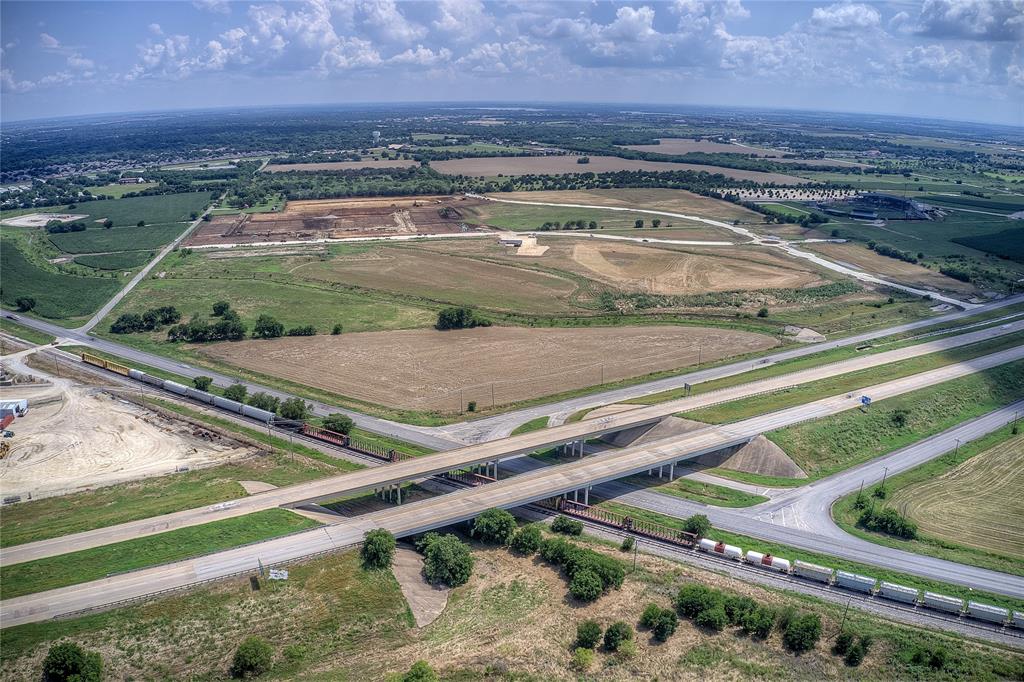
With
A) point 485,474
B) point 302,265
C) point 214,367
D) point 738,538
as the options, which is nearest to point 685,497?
point 738,538

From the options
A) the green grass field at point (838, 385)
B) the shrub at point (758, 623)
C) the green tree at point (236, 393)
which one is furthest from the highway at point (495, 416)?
the shrub at point (758, 623)

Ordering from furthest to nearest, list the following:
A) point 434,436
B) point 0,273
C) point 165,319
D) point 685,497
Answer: point 0,273 < point 165,319 < point 434,436 < point 685,497

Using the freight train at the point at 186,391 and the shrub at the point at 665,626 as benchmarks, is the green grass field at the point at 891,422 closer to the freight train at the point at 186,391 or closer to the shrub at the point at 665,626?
the shrub at the point at 665,626

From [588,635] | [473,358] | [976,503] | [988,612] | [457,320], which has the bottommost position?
[588,635]

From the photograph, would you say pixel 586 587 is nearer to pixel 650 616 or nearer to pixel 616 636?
pixel 616 636

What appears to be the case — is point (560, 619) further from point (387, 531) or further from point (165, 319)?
point (165, 319)

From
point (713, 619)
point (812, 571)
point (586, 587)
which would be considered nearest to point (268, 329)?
point (586, 587)

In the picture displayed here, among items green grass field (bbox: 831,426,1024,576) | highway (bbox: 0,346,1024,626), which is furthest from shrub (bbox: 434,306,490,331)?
green grass field (bbox: 831,426,1024,576)

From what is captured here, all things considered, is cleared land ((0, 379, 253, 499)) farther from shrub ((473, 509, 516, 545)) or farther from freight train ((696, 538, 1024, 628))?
freight train ((696, 538, 1024, 628))
